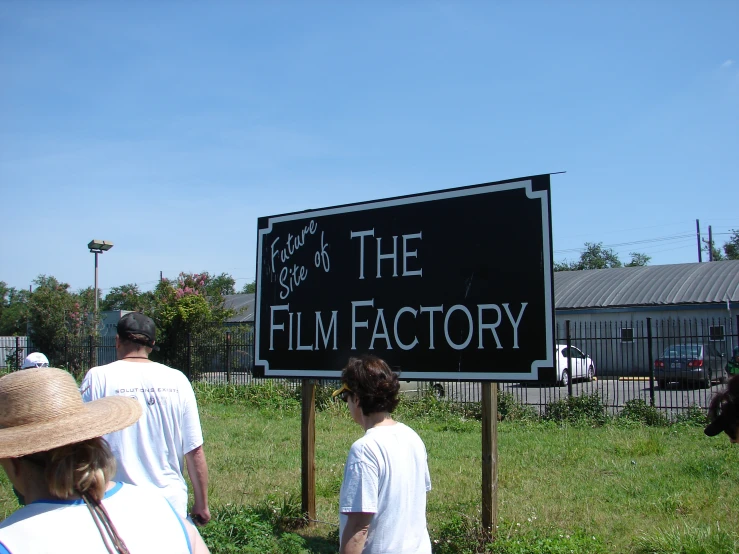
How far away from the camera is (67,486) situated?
5.60 ft

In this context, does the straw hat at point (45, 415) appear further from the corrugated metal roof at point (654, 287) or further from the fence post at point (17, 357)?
the corrugated metal roof at point (654, 287)

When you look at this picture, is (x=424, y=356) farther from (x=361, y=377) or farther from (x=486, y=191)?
(x=361, y=377)

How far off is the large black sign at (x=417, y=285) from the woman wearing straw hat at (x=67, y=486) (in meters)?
3.08

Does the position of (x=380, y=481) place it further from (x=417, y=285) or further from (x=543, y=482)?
(x=543, y=482)

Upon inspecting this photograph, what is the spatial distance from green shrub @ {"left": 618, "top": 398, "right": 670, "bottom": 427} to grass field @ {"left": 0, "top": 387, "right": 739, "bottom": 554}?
26 cm

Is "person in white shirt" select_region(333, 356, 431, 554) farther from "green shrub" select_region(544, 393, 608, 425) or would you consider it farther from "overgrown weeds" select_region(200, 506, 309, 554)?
"green shrub" select_region(544, 393, 608, 425)

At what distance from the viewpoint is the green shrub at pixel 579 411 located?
11329 mm

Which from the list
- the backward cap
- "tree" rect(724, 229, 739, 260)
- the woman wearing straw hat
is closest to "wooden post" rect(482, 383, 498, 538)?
the backward cap

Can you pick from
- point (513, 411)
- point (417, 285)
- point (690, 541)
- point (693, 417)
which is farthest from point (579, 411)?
point (417, 285)

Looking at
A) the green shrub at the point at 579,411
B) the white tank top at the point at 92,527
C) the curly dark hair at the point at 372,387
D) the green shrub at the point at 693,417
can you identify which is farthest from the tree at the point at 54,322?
the white tank top at the point at 92,527

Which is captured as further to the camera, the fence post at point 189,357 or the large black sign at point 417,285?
the fence post at point 189,357

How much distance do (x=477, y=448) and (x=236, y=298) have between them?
35.9 metres

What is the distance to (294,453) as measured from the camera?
357 inches

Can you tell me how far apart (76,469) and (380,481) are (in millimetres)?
1309
